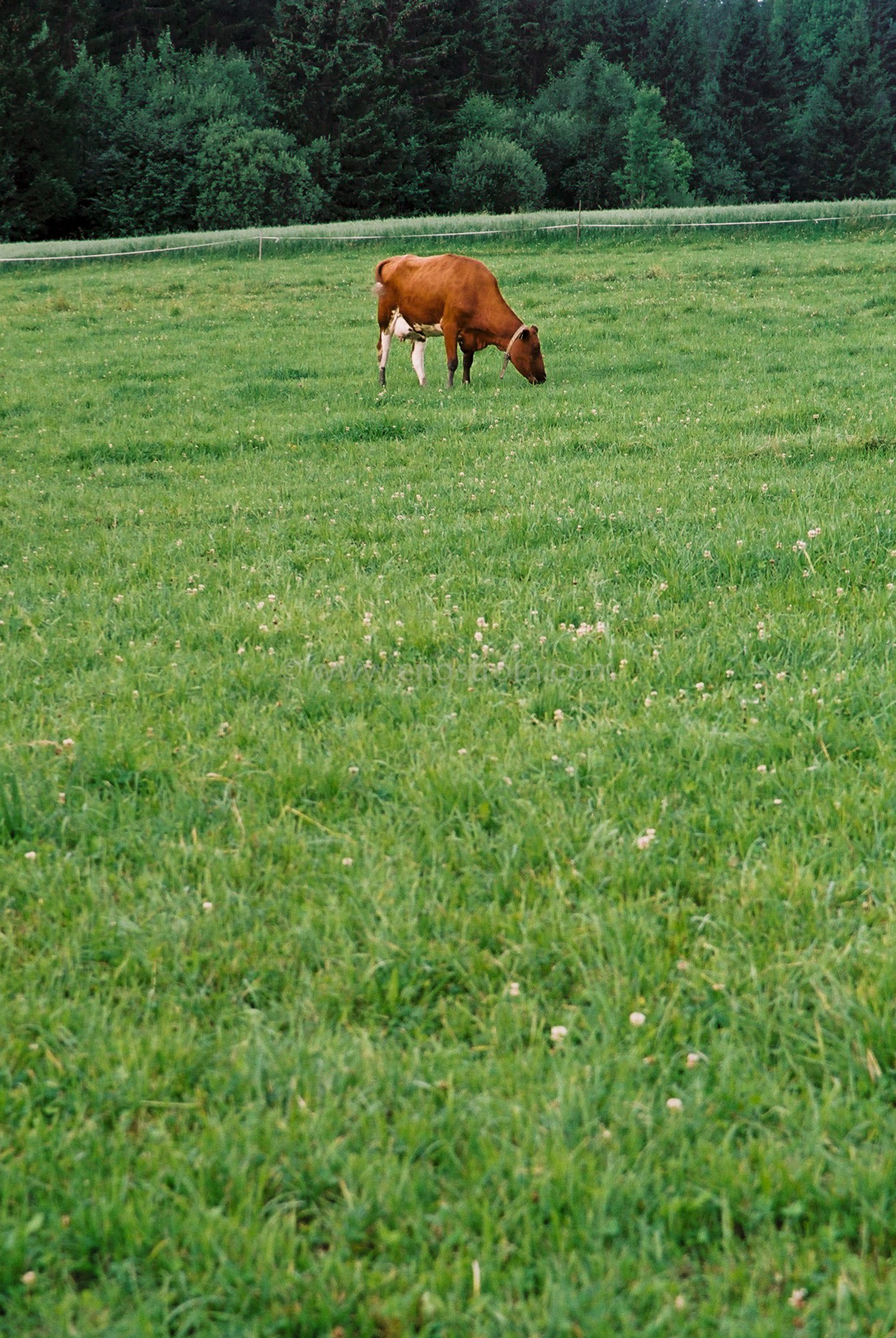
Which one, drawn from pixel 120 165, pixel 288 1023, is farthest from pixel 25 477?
pixel 120 165

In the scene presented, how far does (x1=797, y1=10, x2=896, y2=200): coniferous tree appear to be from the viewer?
89.4 meters

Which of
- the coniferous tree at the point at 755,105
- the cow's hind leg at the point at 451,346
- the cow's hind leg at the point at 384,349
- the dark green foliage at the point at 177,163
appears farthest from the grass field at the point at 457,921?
the coniferous tree at the point at 755,105

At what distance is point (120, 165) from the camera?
66.6m

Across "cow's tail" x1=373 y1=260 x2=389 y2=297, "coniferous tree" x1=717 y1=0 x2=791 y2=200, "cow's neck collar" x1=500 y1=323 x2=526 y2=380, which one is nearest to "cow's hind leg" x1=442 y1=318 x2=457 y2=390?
"cow's neck collar" x1=500 y1=323 x2=526 y2=380

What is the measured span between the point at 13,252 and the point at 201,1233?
43.7m

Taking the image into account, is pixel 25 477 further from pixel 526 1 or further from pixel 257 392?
pixel 526 1

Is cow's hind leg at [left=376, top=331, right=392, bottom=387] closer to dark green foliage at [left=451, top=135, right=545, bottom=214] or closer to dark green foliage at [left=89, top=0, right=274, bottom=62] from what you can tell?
dark green foliage at [left=451, top=135, right=545, bottom=214]

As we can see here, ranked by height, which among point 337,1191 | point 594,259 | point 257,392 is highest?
point 594,259

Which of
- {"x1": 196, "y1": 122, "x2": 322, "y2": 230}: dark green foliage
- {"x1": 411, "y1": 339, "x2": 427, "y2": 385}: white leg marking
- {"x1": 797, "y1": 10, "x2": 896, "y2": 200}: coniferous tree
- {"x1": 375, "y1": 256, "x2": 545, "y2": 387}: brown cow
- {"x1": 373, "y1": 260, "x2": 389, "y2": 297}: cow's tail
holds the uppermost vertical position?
{"x1": 797, "y1": 10, "x2": 896, "y2": 200}: coniferous tree

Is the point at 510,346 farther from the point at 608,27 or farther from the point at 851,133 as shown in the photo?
the point at 608,27

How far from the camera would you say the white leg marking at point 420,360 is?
1642cm

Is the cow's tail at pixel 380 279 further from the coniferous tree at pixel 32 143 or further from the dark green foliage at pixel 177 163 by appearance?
the coniferous tree at pixel 32 143

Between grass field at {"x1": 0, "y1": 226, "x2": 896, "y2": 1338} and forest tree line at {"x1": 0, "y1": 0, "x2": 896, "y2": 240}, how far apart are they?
63281mm

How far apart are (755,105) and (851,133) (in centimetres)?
905
